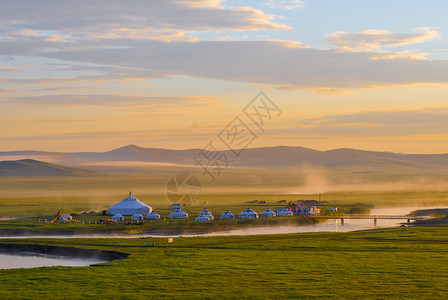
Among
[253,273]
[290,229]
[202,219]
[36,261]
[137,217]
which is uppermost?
[137,217]

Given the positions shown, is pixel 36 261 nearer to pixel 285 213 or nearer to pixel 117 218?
pixel 117 218

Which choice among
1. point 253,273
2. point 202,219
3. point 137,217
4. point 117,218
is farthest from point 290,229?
point 253,273

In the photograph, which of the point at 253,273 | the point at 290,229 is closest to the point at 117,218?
the point at 290,229

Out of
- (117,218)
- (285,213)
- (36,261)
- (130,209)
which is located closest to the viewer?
(36,261)

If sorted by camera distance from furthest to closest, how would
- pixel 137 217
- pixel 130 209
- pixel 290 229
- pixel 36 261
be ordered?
pixel 130 209
pixel 137 217
pixel 290 229
pixel 36 261

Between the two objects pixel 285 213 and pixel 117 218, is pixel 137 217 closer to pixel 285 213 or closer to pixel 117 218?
pixel 117 218

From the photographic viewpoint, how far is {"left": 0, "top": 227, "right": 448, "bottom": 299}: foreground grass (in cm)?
4988

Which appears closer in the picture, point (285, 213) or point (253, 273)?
point (253, 273)

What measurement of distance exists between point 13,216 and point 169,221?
39091mm

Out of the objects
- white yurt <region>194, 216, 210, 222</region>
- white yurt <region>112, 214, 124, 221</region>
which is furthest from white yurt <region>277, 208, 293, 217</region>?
white yurt <region>112, 214, 124, 221</region>

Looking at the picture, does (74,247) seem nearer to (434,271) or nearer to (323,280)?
(323,280)

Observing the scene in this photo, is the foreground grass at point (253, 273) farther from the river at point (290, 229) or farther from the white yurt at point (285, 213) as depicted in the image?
the white yurt at point (285, 213)

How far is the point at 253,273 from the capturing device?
2292 inches

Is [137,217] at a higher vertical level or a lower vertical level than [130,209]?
lower
